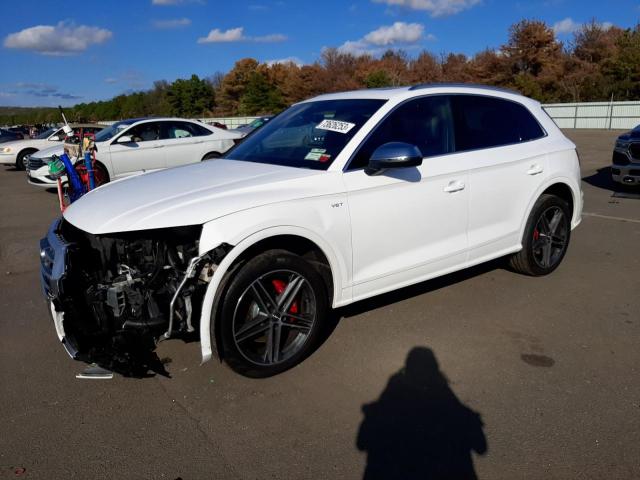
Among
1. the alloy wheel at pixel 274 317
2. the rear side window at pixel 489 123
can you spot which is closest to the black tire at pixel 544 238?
the rear side window at pixel 489 123

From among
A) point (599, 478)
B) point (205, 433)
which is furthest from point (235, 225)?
point (599, 478)

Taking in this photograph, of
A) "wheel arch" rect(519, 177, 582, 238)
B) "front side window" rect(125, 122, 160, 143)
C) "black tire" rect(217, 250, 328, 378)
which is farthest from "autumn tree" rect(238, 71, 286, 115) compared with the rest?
"black tire" rect(217, 250, 328, 378)

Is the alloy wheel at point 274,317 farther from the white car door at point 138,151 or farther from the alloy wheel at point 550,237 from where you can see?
the white car door at point 138,151

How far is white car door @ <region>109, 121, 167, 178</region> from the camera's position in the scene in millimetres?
11562

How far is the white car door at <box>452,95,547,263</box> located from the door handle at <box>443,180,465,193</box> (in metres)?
0.13

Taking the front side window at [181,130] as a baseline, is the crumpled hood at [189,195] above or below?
below

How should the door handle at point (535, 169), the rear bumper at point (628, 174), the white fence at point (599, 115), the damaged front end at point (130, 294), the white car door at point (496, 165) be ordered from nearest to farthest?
the damaged front end at point (130, 294) → the white car door at point (496, 165) → the door handle at point (535, 169) → the rear bumper at point (628, 174) → the white fence at point (599, 115)

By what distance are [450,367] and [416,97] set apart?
2.03 meters

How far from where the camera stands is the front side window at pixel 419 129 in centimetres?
375

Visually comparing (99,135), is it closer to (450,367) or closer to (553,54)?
(450,367)

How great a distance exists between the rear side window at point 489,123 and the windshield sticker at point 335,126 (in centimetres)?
98

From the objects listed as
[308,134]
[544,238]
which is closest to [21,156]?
[308,134]

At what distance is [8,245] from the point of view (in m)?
7.29

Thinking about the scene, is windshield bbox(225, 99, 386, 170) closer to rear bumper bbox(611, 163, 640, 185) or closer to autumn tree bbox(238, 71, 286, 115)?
rear bumper bbox(611, 163, 640, 185)
